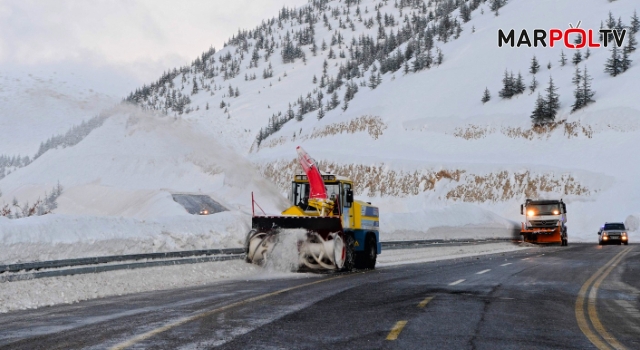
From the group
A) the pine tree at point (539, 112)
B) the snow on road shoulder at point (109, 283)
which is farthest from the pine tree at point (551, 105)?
the snow on road shoulder at point (109, 283)

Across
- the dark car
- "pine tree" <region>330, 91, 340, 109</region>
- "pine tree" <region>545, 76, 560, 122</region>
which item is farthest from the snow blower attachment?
"pine tree" <region>330, 91, 340, 109</region>

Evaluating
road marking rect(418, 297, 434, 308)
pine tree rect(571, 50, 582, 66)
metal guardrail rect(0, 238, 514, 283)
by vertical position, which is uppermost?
pine tree rect(571, 50, 582, 66)

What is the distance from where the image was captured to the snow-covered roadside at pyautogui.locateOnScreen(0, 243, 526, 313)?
13.3 meters

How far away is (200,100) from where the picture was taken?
150 m

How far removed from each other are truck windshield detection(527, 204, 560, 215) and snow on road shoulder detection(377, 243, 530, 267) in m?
3.18

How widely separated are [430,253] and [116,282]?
21.0 metres

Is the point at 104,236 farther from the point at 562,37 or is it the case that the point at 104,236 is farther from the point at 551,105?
the point at 562,37

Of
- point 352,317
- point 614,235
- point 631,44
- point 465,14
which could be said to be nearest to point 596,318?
point 352,317

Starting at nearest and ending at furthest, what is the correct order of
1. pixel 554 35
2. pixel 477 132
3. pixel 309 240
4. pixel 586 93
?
1. pixel 309 240
2. pixel 586 93
3. pixel 477 132
4. pixel 554 35

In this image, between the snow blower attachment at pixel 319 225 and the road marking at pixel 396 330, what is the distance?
10.2m

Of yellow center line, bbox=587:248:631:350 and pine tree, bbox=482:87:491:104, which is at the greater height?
pine tree, bbox=482:87:491:104

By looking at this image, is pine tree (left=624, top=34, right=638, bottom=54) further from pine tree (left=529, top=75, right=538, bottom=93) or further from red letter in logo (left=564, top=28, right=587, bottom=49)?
pine tree (left=529, top=75, right=538, bottom=93)

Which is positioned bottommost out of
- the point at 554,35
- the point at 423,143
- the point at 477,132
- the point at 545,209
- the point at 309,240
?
the point at 309,240

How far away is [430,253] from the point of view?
33906 mm
